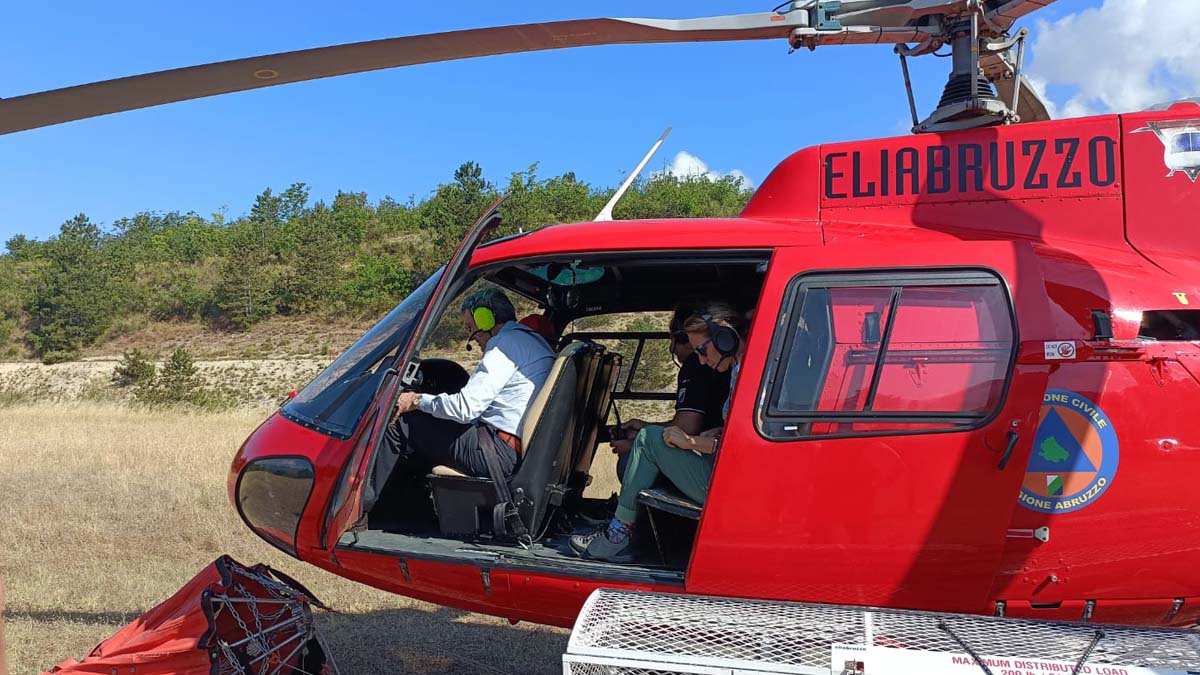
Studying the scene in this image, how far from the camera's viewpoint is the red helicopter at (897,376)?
3.08 meters

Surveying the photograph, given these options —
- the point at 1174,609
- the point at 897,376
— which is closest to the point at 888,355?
the point at 897,376

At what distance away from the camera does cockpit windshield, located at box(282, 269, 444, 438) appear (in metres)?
3.87

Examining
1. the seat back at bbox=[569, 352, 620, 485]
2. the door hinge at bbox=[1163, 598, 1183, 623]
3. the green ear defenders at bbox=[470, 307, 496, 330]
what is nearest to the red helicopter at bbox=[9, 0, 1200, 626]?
the door hinge at bbox=[1163, 598, 1183, 623]

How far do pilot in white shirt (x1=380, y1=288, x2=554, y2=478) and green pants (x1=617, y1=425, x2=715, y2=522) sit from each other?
568mm

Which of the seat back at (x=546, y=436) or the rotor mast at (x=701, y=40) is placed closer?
the rotor mast at (x=701, y=40)

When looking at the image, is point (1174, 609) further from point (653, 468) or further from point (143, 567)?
point (143, 567)

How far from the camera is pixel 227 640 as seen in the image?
3.85m

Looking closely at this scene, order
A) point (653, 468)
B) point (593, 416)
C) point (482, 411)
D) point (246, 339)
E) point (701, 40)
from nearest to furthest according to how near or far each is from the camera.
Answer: point (701, 40) < point (653, 468) < point (482, 411) < point (593, 416) < point (246, 339)

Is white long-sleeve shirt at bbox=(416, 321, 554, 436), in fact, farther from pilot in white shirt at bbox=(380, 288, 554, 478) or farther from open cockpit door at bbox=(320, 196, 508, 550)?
open cockpit door at bbox=(320, 196, 508, 550)

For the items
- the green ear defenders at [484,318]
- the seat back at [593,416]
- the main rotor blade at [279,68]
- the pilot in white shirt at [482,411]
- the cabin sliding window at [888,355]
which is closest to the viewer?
the main rotor blade at [279,68]

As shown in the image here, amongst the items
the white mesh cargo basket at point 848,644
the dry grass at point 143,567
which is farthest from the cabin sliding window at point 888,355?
the dry grass at point 143,567

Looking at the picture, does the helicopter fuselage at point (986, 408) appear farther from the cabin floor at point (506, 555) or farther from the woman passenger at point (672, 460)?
the woman passenger at point (672, 460)

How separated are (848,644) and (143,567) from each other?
591cm

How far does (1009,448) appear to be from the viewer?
3055 mm
